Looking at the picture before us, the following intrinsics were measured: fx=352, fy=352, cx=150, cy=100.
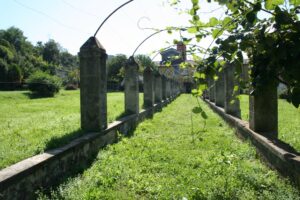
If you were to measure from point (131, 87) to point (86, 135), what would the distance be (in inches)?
219

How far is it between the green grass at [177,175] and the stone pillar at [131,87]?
12.8 ft

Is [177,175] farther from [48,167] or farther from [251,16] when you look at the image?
[251,16]

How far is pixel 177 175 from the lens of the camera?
5.61 metres

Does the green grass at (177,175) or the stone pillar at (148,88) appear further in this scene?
the stone pillar at (148,88)

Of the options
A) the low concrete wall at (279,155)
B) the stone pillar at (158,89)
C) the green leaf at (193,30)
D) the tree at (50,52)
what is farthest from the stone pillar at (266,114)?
the tree at (50,52)

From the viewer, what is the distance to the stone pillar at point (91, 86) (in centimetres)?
765

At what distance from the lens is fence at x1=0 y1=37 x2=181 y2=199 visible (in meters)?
4.10

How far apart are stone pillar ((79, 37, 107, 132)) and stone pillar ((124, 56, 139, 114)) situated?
441 centimetres

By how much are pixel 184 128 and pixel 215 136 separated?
1891 millimetres

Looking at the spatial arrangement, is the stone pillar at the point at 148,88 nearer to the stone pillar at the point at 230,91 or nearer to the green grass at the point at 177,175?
the stone pillar at the point at 230,91

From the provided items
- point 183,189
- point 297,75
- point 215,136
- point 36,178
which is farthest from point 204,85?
point 215,136

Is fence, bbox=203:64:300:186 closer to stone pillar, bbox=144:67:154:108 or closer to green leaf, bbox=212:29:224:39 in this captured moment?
green leaf, bbox=212:29:224:39

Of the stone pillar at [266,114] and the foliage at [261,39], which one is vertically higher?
the foliage at [261,39]

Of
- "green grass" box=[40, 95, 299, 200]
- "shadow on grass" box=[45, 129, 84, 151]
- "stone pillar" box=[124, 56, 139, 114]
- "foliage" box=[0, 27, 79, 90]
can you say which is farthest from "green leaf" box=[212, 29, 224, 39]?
"foliage" box=[0, 27, 79, 90]
